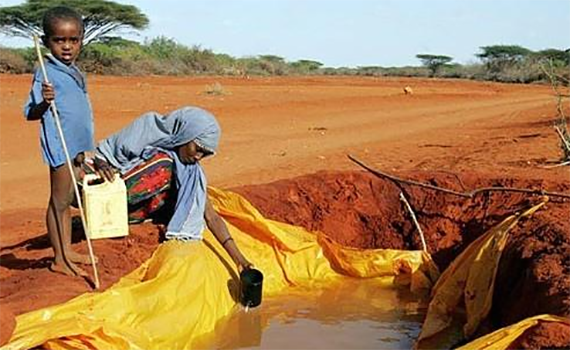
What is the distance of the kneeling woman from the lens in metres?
5.62

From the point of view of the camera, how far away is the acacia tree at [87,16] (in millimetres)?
28828

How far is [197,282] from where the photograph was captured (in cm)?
528

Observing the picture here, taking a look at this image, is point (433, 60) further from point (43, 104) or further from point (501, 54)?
point (43, 104)

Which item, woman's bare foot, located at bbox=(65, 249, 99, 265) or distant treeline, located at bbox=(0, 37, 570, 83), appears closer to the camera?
woman's bare foot, located at bbox=(65, 249, 99, 265)

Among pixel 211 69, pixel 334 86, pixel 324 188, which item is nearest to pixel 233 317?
pixel 324 188

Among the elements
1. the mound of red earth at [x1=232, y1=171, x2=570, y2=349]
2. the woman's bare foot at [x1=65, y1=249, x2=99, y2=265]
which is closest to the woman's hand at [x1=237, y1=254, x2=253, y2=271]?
the woman's bare foot at [x1=65, y1=249, x2=99, y2=265]

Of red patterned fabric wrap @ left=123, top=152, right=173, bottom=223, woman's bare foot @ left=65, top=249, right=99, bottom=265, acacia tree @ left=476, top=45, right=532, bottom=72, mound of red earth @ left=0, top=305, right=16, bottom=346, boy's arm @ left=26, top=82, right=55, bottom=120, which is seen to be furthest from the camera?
acacia tree @ left=476, top=45, right=532, bottom=72

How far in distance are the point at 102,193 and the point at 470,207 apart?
321 centimetres

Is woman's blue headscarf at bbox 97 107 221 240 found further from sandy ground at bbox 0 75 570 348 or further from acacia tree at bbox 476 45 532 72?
acacia tree at bbox 476 45 532 72

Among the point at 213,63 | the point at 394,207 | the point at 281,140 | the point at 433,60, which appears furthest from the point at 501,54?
the point at 394,207

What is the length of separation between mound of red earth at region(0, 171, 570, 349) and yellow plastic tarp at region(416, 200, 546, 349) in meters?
0.11

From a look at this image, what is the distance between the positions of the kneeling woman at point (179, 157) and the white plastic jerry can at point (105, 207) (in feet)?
1.65

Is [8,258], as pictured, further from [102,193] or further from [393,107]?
[393,107]

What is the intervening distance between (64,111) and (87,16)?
26885 mm
